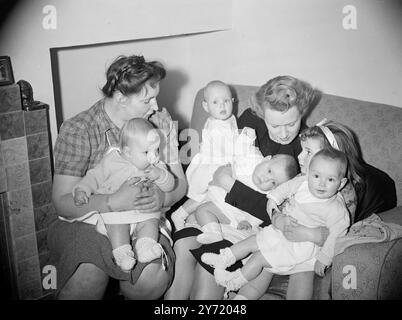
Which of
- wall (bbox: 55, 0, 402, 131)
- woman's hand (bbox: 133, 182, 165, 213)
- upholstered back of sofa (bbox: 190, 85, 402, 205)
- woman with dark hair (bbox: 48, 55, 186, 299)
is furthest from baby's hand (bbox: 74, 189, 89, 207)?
upholstered back of sofa (bbox: 190, 85, 402, 205)

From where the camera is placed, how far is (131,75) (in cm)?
163

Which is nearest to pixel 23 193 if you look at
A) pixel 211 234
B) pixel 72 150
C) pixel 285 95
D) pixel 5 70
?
pixel 72 150

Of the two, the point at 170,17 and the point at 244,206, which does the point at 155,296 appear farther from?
the point at 170,17

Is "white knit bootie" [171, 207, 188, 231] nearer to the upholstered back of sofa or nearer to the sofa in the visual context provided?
the sofa

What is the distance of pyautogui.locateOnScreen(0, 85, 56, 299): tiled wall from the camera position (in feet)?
5.76

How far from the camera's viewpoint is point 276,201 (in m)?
1.61

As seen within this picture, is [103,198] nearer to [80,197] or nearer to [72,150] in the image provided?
[80,197]

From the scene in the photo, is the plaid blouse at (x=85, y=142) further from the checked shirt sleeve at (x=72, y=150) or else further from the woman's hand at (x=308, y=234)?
the woman's hand at (x=308, y=234)

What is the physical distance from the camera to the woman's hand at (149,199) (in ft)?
5.26

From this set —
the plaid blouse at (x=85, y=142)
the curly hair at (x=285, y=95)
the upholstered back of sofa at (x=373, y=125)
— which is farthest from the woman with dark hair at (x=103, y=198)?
the upholstered back of sofa at (x=373, y=125)

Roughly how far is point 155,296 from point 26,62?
3.19 feet

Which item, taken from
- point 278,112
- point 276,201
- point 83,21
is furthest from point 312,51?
point 83,21

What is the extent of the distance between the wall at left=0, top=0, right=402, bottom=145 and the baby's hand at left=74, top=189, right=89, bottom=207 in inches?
18.0

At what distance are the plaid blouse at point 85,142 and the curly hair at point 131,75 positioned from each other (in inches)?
5.5
